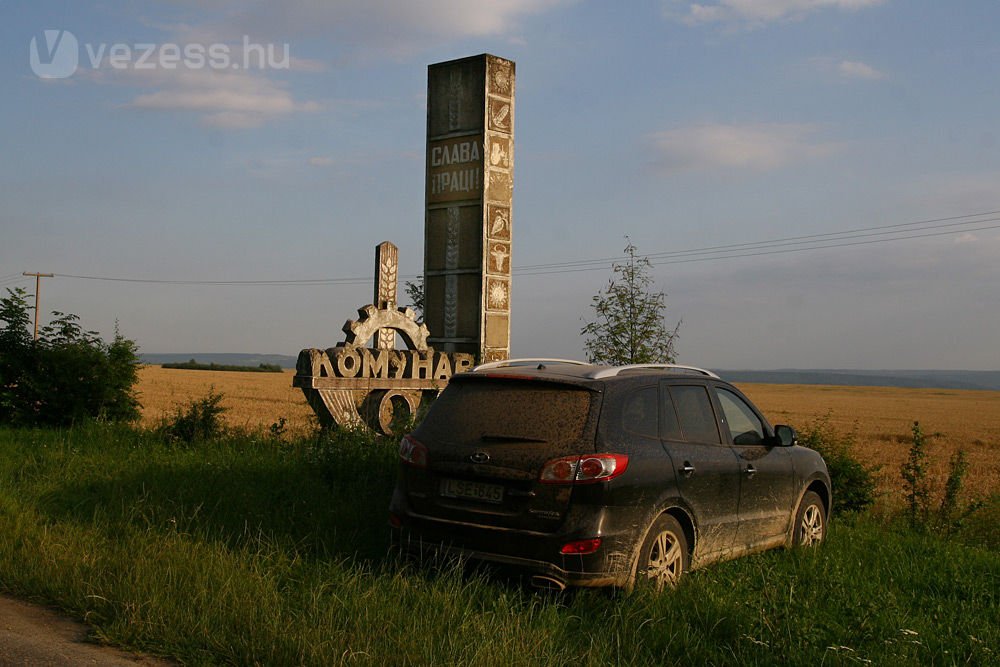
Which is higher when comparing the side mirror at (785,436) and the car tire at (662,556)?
the side mirror at (785,436)

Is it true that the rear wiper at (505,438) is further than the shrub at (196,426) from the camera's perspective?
No

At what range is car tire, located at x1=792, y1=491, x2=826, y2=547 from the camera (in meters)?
8.39

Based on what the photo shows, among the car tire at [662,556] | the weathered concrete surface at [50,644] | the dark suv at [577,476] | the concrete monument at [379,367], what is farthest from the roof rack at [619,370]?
the concrete monument at [379,367]

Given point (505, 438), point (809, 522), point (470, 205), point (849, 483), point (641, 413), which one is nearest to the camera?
point (505, 438)

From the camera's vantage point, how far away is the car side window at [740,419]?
25.9 ft

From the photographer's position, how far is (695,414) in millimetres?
7363

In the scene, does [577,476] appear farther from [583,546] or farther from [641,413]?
[641,413]

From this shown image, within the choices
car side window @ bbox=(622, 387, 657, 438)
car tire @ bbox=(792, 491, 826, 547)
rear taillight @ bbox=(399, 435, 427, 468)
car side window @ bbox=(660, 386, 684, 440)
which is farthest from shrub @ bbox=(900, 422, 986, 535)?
rear taillight @ bbox=(399, 435, 427, 468)

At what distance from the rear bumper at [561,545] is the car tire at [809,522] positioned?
9.00 feet

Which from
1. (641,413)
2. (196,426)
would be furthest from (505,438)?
(196,426)

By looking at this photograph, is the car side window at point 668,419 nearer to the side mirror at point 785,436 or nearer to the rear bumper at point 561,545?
the rear bumper at point 561,545

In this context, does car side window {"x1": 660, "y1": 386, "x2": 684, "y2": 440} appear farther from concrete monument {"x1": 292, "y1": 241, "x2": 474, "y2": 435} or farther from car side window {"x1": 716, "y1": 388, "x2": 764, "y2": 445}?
concrete monument {"x1": 292, "y1": 241, "x2": 474, "y2": 435}

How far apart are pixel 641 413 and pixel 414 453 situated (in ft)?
5.25

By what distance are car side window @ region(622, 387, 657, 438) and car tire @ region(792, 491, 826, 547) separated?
2.33 m
